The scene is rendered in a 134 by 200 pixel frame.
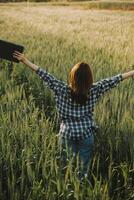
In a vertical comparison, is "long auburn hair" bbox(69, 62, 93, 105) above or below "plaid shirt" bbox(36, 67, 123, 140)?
above

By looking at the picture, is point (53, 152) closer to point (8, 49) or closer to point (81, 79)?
point (81, 79)

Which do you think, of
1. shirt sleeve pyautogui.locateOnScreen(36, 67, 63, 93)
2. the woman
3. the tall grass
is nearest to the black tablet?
the woman

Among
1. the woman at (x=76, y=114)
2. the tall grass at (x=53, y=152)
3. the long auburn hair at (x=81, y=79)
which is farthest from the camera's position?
the woman at (x=76, y=114)

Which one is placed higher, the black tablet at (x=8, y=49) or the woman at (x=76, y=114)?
the black tablet at (x=8, y=49)

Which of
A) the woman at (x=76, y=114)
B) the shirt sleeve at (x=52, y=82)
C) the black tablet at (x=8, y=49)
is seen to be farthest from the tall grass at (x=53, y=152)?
the black tablet at (x=8, y=49)

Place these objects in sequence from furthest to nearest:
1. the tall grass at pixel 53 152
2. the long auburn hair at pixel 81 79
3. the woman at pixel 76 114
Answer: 1. the woman at pixel 76 114
2. the long auburn hair at pixel 81 79
3. the tall grass at pixel 53 152

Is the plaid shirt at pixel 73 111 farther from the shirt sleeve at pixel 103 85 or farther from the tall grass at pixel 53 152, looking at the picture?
the tall grass at pixel 53 152

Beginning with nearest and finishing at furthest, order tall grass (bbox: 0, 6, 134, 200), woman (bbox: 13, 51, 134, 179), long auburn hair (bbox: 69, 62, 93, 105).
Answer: tall grass (bbox: 0, 6, 134, 200) → long auburn hair (bbox: 69, 62, 93, 105) → woman (bbox: 13, 51, 134, 179)

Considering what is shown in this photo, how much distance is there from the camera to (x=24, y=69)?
17.9 feet

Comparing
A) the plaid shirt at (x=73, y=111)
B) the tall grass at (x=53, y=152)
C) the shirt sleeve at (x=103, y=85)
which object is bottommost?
the tall grass at (x=53, y=152)

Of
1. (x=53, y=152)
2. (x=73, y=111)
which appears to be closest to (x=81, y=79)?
(x=73, y=111)

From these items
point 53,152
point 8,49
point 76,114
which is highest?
point 8,49

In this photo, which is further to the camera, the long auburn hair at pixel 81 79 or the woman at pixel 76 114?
the woman at pixel 76 114

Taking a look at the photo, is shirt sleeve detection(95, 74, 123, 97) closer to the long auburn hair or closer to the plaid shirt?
the plaid shirt
